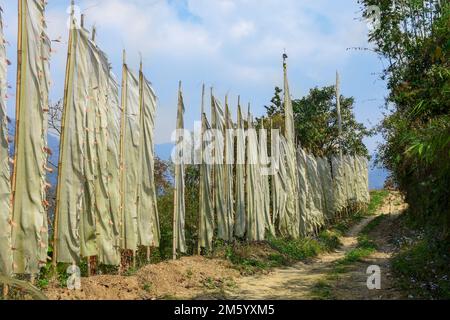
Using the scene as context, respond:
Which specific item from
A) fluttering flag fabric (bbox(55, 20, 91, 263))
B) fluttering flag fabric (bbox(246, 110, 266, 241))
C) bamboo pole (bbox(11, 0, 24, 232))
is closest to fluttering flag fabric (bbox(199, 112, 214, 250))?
fluttering flag fabric (bbox(246, 110, 266, 241))

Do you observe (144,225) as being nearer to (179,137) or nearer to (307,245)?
(179,137)

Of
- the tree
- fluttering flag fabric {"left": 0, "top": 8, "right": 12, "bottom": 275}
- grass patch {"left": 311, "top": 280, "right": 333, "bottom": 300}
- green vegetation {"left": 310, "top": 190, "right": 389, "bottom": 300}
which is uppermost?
the tree

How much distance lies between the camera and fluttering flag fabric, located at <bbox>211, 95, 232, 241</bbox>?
11.0 m

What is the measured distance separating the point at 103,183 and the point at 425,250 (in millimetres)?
5914

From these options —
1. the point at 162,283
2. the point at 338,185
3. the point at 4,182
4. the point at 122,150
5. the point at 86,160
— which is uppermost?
the point at 338,185

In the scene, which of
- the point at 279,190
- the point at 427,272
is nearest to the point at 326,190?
the point at 279,190

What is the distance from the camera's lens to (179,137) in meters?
9.66

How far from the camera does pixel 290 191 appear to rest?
1598cm

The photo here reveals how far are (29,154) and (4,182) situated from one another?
1.62ft

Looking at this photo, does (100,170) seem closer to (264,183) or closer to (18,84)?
(18,84)

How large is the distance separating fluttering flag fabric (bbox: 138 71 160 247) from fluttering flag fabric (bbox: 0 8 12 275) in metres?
3.27

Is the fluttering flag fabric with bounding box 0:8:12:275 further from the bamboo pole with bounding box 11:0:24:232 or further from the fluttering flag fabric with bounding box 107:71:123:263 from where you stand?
the fluttering flag fabric with bounding box 107:71:123:263

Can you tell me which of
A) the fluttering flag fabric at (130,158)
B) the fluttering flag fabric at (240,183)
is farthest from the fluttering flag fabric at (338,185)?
the fluttering flag fabric at (130,158)
